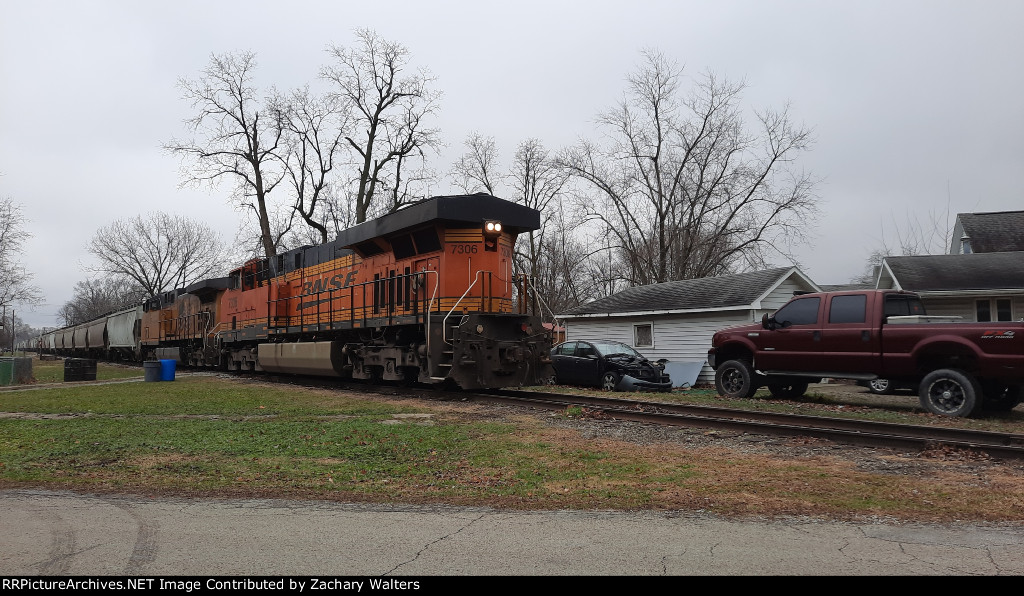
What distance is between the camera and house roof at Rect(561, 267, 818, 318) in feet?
72.9

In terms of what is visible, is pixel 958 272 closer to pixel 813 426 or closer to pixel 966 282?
pixel 966 282

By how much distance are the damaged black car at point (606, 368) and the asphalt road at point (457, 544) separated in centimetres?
1267

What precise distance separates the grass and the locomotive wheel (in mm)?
6719

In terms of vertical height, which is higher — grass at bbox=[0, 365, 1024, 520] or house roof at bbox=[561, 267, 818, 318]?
house roof at bbox=[561, 267, 818, 318]

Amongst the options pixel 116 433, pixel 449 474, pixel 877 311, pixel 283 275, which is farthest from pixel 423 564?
pixel 283 275

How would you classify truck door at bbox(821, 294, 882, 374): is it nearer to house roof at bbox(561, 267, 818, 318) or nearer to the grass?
the grass

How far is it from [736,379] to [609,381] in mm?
4000

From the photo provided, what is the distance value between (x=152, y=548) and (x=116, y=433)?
613 centimetres

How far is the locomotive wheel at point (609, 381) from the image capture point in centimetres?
1766

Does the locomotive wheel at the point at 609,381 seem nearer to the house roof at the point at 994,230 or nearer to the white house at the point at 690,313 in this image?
the white house at the point at 690,313

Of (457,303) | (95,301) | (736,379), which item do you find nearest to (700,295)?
(736,379)

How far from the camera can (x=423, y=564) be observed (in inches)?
155

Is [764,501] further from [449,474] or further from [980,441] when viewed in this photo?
[980,441]

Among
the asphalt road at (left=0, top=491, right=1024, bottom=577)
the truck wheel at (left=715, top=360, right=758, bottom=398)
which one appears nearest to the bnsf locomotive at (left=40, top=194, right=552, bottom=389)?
the truck wheel at (left=715, top=360, right=758, bottom=398)
